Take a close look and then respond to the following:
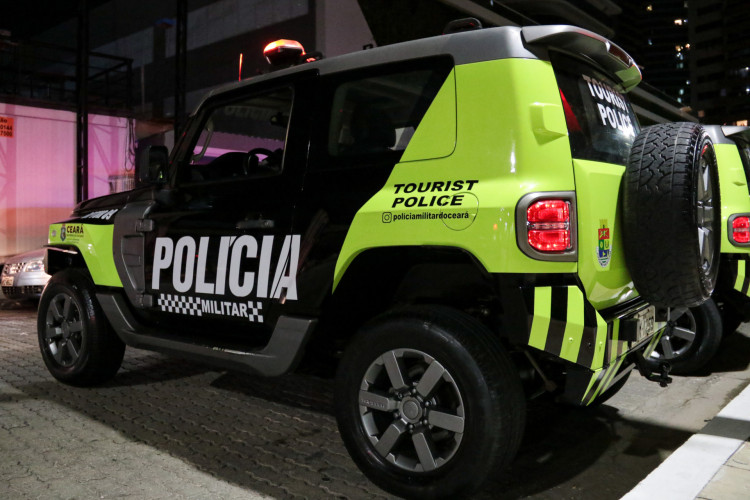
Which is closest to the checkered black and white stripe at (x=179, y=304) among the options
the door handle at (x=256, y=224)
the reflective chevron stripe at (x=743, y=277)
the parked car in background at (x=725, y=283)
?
the door handle at (x=256, y=224)

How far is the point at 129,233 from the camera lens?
397 cm

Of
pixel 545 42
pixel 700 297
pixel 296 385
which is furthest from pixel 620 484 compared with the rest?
pixel 296 385

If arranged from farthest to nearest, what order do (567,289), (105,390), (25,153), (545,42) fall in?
(25,153) → (105,390) → (545,42) → (567,289)

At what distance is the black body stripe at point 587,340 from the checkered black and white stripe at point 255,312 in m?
1.58

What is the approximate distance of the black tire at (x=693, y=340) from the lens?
4855 millimetres

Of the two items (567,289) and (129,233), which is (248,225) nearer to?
(129,233)

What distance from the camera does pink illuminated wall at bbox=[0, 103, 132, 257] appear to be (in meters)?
13.3

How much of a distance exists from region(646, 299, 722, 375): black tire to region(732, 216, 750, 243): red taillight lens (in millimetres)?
525

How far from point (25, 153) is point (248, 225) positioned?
1244 cm

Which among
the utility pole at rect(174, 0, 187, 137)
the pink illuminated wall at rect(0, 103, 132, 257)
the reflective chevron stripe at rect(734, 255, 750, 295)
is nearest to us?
the reflective chevron stripe at rect(734, 255, 750, 295)

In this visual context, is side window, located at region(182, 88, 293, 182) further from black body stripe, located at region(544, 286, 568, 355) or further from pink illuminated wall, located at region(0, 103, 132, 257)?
pink illuminated wall, located at region(0, 103, 132, 257)

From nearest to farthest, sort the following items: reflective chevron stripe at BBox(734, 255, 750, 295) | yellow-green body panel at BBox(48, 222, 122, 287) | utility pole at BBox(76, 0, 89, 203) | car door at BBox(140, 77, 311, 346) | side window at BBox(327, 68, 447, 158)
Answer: side window at BBox(327, 68, 447, 158) < car door at BBox(140, 77, 311, 346) < yellow-green body panel at BBox(48, 222, 122, 287) < reflective chevron stripe at BBox(734, 255, 750, 295) < utility pole at BBox(76, 0, 89, 203)

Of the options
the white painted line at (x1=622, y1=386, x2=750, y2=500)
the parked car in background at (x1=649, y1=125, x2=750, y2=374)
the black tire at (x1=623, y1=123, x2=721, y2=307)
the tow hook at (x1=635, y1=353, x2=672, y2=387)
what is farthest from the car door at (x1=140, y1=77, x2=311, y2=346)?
the parked car in background at (x1=649, y1=125, x2=750, y2=374)

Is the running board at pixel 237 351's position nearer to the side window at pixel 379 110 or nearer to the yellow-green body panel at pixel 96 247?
the yellow-green body panel at pixel 96 247
